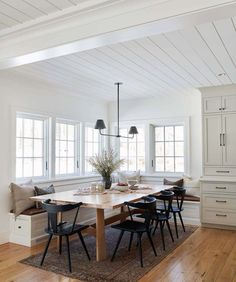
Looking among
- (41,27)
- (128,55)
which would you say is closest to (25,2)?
(41,27)

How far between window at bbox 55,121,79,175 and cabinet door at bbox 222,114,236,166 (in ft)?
9.54

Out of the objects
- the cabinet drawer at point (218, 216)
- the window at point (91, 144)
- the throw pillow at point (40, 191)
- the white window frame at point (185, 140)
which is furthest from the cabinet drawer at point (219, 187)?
the throw pillow at point (40, 191)

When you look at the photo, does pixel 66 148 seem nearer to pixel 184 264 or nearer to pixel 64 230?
pixel 64 230

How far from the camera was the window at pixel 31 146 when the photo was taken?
4672 mm

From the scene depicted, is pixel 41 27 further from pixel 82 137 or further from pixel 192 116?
pixel 192 116

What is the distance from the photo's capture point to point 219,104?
17.0 ft

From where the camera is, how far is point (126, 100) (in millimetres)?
6551

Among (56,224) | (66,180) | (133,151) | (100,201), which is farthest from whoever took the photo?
(133,151)

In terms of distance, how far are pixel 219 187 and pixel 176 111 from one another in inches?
71.8

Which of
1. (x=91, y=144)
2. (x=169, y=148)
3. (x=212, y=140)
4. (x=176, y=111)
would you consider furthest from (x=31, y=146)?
(x=212, y=140)

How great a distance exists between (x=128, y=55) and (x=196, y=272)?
2657 mm

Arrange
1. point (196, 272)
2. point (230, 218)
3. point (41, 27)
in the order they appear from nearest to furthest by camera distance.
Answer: point (41, 27) < point (196, 272) < point (230, 218)

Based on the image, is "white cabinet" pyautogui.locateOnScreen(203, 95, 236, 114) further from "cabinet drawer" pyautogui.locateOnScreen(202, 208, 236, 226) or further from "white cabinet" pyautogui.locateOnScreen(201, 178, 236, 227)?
"cabinet drawer" pyautogui.locateOnScreen(202, 208, 236, 226)

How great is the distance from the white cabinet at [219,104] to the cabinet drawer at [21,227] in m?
3.62
